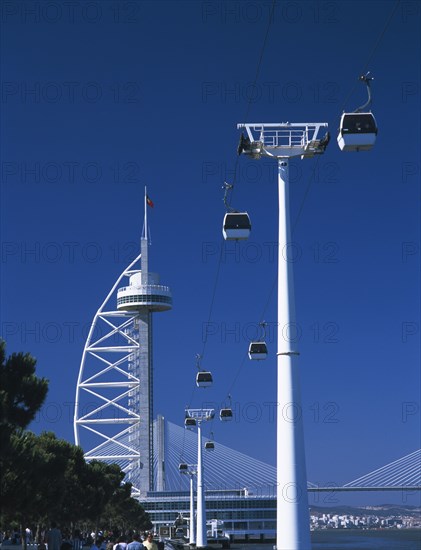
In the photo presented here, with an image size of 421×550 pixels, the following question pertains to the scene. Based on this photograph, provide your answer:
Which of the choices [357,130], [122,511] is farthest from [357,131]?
[122,511]

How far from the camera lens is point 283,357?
1905 cm

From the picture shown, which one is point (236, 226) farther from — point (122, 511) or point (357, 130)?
point (122, 511)

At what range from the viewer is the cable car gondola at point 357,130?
1752cm

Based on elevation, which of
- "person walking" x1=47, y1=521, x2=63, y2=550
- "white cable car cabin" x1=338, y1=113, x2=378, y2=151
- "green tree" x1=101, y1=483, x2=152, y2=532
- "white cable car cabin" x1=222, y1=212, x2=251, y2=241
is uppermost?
"white cable car cabin" x1=338, y1=113, x2=378, y2=151

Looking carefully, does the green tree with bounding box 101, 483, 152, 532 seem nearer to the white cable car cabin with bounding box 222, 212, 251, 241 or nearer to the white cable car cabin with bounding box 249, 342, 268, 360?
the white cable car cabin with bounding box 249, 342, 268, 360

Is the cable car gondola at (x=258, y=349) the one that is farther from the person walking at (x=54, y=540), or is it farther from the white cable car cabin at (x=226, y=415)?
the white cable car cabin at (x=226, y=415)

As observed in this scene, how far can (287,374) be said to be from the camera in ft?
62.3

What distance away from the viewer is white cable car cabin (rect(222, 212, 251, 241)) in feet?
69.1

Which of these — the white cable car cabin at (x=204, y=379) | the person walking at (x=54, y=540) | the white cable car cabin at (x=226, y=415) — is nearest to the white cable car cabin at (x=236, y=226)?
the person walking at (x=54, y=540)

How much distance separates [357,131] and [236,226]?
4319 millimetres

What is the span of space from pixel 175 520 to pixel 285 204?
602 feet

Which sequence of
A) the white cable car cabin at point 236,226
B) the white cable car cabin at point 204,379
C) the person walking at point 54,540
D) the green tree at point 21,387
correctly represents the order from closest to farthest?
the white cable car cabin at point 236,226 → the person walking at point 54,540 → the green tree at point 21,387 → the white cable car cabin at point 204,379

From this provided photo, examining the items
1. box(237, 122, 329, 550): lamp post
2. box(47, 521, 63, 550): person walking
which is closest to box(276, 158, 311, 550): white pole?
box(237, 122, 329, 550): lamp post

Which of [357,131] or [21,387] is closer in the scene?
[357,131]
